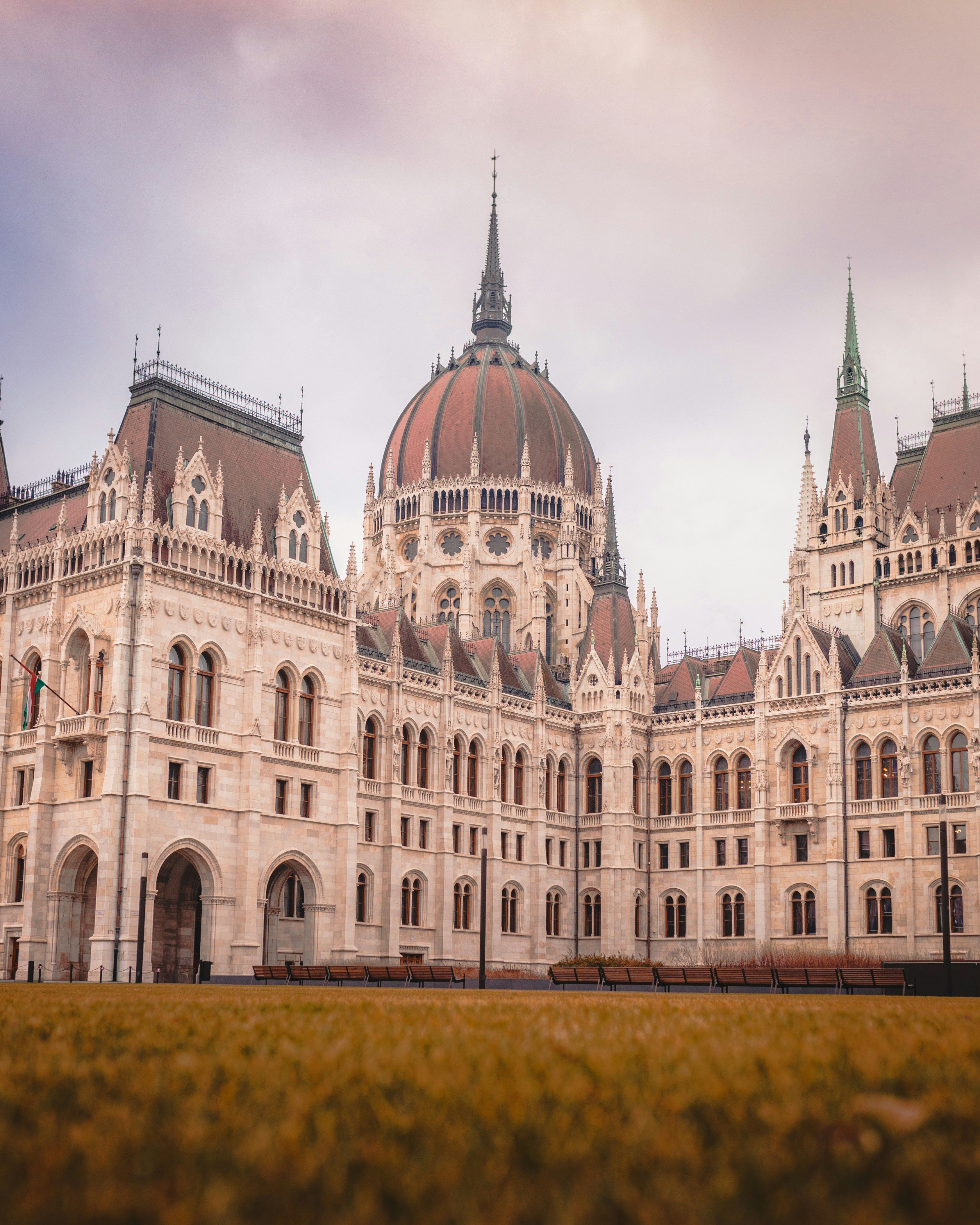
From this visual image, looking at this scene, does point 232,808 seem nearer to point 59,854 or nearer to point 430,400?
point 59,854

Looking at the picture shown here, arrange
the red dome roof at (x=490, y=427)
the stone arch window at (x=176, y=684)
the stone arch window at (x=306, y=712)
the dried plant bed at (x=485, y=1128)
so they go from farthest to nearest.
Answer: the red dome roof at (x=490, y=427)
the stone arch window at (x=306, y=712)
the stone arch window at (x=176, y=684)
the dried plant bed at (x=485, y=1128)

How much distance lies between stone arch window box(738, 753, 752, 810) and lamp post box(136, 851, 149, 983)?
30.8 metres

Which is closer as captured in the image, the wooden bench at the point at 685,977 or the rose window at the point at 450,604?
the wooden bench at the point at 685,977

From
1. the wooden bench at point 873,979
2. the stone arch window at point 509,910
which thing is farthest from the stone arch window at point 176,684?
the wooden bench at point 873,979

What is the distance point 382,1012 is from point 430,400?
77.1m

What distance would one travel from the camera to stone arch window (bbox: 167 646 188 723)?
4622 centimetres

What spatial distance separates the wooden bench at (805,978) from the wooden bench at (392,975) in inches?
435

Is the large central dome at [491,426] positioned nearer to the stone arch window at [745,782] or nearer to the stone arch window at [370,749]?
the stone arch window at [745,782]

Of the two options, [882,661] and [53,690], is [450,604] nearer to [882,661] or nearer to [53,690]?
[882,661]

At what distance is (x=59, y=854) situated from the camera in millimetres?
45719

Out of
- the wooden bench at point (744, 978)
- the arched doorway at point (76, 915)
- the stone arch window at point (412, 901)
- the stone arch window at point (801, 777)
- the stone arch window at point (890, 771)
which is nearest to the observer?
the wooden bench at point (744, 978)

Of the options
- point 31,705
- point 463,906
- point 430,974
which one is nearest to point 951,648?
point 463,906

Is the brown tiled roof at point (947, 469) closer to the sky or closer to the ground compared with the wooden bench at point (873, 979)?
closer to the sky

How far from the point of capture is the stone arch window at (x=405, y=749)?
57.2 metres
